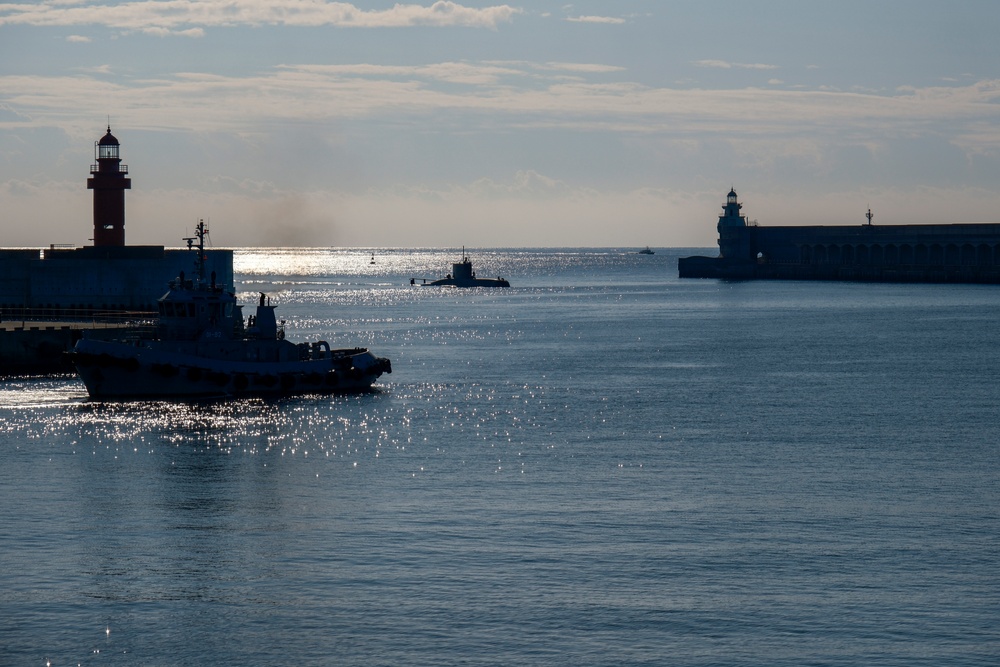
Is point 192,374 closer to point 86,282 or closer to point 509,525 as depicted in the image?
point 86,282

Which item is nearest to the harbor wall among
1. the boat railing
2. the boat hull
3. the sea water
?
the boat railing

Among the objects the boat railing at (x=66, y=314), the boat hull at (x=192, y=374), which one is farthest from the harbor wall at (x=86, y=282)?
the boat hull at (x=192, y=374)

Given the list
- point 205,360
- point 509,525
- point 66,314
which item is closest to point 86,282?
point 66,314

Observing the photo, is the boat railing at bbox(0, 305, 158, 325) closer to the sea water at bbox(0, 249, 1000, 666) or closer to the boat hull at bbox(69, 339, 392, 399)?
the sea water at bbox(0, 249, 1000, 666)

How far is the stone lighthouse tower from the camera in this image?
106562 millimetres

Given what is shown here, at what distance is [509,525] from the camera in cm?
3538

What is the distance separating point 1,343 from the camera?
74.8 m

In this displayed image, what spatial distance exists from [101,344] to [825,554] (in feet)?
131

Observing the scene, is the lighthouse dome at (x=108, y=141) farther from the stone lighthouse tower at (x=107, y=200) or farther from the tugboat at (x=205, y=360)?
the tugboat at (x=205, y=360)

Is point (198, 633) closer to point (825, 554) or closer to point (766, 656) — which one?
point (766, 656)

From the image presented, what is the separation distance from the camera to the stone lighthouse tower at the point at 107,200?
106562 millimetres

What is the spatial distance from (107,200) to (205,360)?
4524 cm

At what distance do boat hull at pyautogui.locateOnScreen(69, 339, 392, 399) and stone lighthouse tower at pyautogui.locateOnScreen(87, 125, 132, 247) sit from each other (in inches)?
1711

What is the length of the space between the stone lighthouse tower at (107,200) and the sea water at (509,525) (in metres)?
38.7
